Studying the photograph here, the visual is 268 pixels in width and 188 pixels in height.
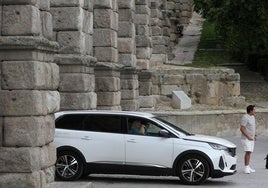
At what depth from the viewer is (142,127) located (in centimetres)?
1496

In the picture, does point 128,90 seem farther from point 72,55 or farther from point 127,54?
point 72,55

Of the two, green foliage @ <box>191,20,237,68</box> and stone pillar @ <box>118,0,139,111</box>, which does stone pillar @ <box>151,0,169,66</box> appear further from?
stone pillar @ <box>118,0,139,111</box>

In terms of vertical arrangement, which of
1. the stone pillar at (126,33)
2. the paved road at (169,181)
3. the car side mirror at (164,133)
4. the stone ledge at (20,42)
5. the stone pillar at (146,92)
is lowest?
the paved road at (169,181)

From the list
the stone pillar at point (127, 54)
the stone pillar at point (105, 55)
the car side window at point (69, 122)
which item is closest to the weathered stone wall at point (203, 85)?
the stone pillar at point (127, 54)

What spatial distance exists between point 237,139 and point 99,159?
12.5 meters

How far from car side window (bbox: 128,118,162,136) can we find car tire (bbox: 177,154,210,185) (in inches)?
31.7

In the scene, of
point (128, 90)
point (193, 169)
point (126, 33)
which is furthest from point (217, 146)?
point (126, 33)

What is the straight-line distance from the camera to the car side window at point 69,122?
1499 cm

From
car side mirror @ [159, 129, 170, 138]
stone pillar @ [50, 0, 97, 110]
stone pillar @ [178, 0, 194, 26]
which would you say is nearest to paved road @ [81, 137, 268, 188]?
car side mirror @ [159, 129, 170, 138]

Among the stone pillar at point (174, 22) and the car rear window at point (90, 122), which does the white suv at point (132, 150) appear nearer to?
the car rear window at point (90, 122)

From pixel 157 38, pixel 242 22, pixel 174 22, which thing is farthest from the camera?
pixel 174 22

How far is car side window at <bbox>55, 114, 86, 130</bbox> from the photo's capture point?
1499 cm

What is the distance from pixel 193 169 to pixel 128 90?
10836mm

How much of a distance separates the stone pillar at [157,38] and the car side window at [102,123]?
20.4 metres
